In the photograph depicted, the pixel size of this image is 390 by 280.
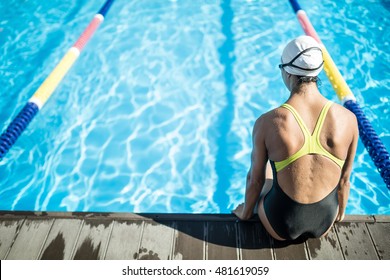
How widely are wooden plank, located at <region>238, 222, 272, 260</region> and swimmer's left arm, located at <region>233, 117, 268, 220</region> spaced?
0.10 metres

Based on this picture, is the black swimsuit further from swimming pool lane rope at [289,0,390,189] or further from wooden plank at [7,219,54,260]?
wooden plank at [7,219,54,260]

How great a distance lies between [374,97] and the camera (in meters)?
5.39

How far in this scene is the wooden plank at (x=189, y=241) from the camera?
2484 mm

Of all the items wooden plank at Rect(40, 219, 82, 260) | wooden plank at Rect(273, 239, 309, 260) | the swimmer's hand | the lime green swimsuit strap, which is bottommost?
wooden plank at Rect(273, 239, 309, 260)

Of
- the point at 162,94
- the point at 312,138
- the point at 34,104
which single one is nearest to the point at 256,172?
the point at 312,138

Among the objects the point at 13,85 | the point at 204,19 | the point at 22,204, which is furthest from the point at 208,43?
the point at 22,204

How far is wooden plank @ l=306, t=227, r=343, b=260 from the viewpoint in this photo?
2.45 metres

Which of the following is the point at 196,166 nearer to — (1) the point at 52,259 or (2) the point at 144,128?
(2) the point at 144,128

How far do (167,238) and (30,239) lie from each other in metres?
1.17

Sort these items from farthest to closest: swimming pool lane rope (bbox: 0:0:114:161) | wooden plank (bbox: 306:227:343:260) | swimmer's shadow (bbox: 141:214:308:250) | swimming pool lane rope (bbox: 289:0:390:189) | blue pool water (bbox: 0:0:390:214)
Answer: blue pool water (bbox: 0:0:390:214), swimming pool lane rope (bbox: 0:0:114:161), swimming pool lane rope (bbox: 289:0:390:189), swimmer's shadow (bbox: 141:214:308:250), wooden plank (bbox: 306:227:343:260)

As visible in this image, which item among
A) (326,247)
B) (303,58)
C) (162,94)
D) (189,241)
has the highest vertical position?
(303,58)

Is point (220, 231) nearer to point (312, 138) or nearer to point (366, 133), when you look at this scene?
point (312, 138)

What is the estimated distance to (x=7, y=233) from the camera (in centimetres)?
264

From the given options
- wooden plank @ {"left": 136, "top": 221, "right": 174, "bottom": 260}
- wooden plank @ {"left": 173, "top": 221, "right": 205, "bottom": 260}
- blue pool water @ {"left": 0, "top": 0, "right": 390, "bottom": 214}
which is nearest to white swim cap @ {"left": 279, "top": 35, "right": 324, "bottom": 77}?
wooden plank @ {"left": 173, "top": 221, "right": 205, "bottom": 260}
